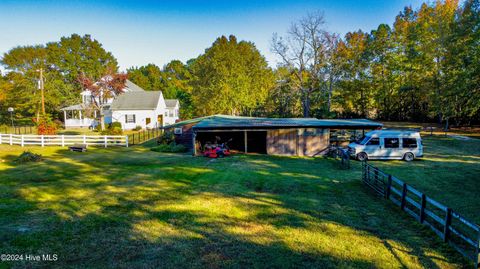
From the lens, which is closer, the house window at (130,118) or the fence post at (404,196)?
the fence post at (404,196)

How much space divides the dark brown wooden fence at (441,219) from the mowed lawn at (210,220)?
0.36m

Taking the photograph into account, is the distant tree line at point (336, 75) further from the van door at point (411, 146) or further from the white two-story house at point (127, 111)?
the van door at point (411, 146)

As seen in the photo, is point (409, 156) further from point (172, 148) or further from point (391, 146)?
point (172, 148)

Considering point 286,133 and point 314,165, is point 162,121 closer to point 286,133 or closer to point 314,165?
point 286,133

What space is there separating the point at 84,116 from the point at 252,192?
40589mm

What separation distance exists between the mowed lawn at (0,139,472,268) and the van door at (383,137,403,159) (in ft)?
8.94

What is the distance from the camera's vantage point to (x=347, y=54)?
45.4 meters

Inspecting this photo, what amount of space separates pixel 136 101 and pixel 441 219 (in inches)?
1648

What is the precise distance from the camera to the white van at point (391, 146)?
1866 cm

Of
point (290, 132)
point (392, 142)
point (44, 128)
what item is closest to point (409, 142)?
point (392, 142)

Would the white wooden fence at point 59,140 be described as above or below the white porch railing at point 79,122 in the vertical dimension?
below

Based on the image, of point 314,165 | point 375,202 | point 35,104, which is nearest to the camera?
point 375,202

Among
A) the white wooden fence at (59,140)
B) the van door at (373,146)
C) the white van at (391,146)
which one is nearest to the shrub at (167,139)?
the white wooden fence at (59,140)

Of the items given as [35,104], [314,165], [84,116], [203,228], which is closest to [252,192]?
[203,228]
